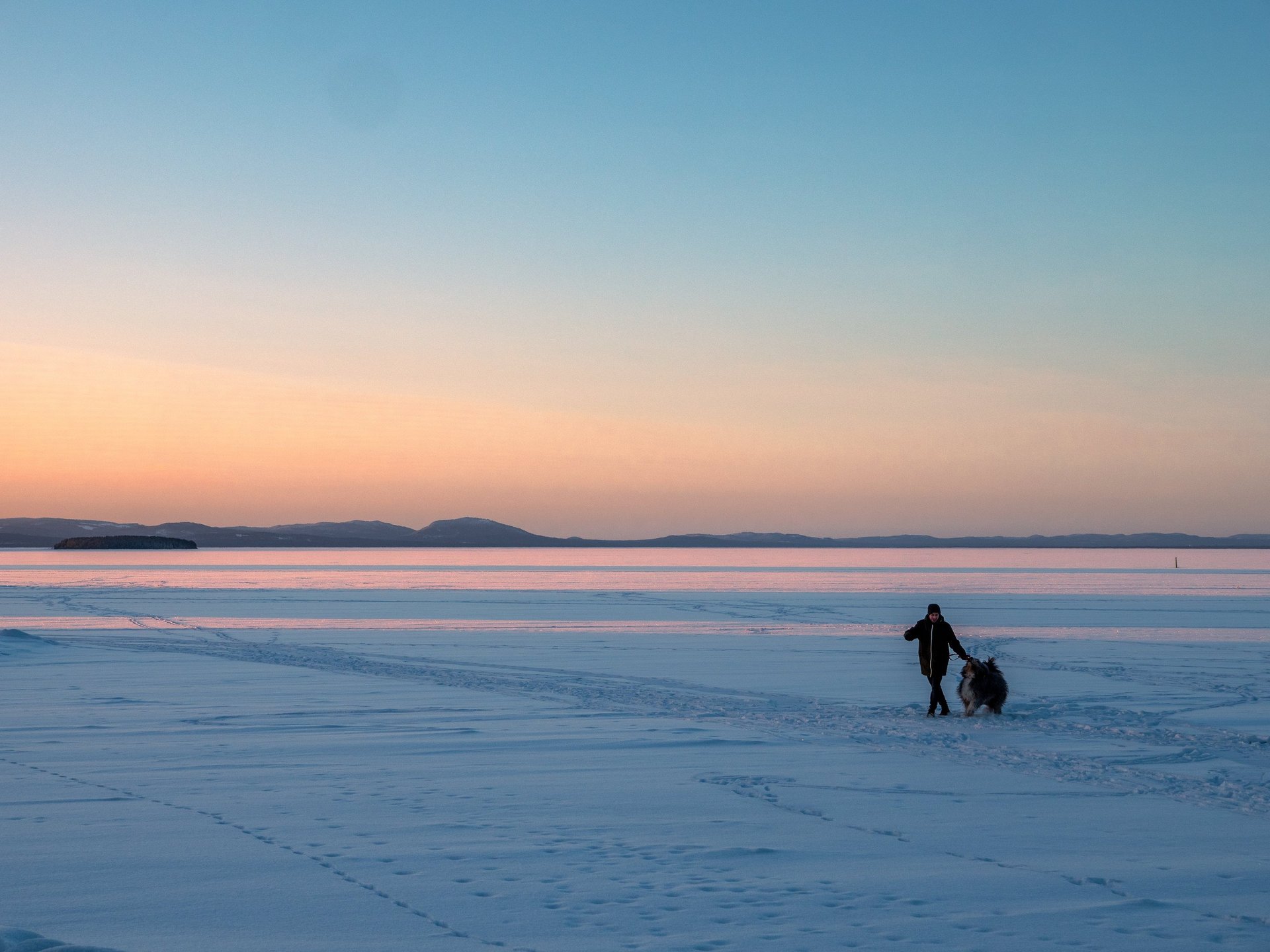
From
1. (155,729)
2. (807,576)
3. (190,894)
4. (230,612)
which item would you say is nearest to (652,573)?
(807,576)

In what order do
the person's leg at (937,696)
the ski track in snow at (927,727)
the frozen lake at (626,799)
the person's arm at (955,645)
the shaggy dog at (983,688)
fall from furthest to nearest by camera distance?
the person's arm at (955,645) → the person's leg at (937,696) → the shaggy dog at (983,688) → the ski track in snow at (927,727) → the frozen lake at (626,799)

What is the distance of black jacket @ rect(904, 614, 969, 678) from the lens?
39.9 feet

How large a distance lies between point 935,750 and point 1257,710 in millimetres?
4634

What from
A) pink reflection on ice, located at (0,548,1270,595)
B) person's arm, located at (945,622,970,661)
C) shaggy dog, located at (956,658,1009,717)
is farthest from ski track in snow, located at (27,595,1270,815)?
pink reflection on ice, located at (0,548,1270,595)

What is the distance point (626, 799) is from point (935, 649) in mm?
5534

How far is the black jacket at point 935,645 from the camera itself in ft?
39.9

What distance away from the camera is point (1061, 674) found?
1555 centimetres

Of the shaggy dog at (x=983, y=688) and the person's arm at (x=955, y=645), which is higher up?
the person's arm at (x=955, y=645)

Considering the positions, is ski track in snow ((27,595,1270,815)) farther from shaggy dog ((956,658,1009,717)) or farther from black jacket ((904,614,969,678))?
black jacket ((904,614,969,678))

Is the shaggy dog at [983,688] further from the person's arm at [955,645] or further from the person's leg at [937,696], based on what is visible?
→ the person's arm at [955,645]

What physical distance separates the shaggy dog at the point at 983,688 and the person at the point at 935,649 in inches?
10.1

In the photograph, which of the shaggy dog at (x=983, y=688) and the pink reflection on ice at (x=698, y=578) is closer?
the shaggy dog at (x=983, y=688)

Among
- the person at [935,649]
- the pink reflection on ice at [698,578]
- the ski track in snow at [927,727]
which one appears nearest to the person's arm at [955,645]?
the person at [935,649]

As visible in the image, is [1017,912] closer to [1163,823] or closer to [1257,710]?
[1163,823]
